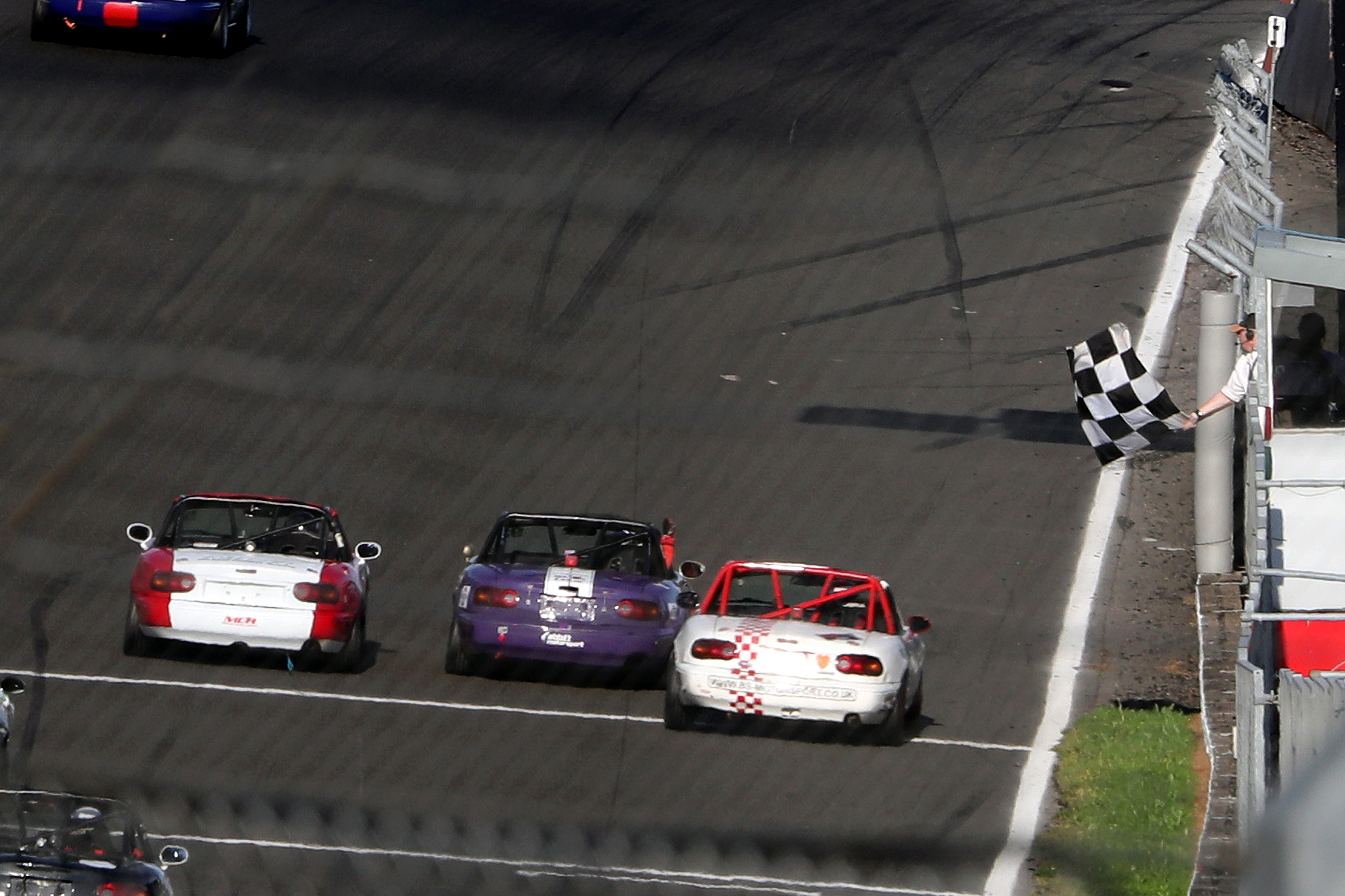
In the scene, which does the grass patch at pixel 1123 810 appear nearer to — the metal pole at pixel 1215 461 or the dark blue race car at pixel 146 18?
the metal pole at pixel 1215 461

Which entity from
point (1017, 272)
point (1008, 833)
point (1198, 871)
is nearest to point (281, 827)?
point (1008, 833)

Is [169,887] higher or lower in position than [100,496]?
lower

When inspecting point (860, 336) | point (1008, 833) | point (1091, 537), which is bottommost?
point (1008, 833)

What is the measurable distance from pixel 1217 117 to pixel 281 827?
7.18 meters

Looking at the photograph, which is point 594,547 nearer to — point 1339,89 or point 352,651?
point 352,651

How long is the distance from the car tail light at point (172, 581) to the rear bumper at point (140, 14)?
12.5m

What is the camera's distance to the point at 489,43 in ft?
81.4

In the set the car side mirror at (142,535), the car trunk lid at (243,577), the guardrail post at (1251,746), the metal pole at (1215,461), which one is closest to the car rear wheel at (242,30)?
the car side mirror at (142,535)

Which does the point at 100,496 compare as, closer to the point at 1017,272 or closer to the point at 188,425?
the point at 188,425

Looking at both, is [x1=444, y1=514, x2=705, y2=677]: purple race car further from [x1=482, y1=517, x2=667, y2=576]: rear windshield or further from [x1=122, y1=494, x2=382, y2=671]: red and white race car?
[x1=122, y1=494, x2=382, y2=671]: red and white race car

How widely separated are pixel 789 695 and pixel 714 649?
48cm

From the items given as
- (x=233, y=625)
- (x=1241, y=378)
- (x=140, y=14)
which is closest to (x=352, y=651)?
(x=233, y=625)

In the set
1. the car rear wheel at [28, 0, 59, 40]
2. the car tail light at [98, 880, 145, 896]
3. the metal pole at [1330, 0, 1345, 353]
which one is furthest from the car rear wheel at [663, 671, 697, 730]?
the car rear wheel at [28, 0, 59, 40]

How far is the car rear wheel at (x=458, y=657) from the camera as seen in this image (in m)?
11.9
